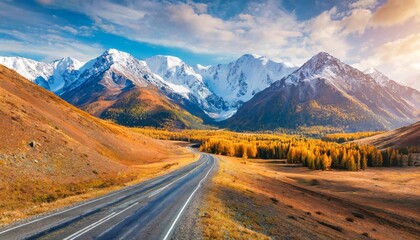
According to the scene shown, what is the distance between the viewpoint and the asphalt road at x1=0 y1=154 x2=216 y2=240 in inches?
821

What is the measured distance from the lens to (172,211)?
95.5ft

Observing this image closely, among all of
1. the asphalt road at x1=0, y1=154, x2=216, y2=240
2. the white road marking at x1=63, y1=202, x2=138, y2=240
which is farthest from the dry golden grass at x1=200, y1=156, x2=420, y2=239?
the white road marking at x1=63, y1=202, x2=138, y2=240

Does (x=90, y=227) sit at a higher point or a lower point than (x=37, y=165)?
lower

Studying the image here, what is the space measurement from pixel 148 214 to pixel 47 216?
8.33 metres

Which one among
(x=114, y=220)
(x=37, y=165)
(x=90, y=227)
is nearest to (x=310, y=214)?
(x=114, y=220)

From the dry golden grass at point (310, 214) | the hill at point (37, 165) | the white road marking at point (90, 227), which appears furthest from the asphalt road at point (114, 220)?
the hill at point (37, 165)

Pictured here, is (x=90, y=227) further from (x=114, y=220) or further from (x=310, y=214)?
(x=310, y=214)

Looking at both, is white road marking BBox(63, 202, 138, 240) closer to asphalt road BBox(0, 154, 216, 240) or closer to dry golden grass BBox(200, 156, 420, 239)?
asphalt road BBox(0, 154, 216, 240)

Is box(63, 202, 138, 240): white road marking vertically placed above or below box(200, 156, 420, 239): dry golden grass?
above

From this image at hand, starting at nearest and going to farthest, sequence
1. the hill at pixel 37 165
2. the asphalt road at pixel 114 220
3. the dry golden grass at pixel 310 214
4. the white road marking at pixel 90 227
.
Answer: the white road marking at pixel 90 227, the asphalt road at pixel 114 220, the dry golden grass at pixel 310 214, the hill at pixel 37 165

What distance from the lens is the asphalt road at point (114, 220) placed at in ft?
68.4

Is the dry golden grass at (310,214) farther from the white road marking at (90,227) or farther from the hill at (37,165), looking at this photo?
the hill at (37,165)

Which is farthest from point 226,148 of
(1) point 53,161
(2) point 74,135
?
(1) point 53,161

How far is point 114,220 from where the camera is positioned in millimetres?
24766
